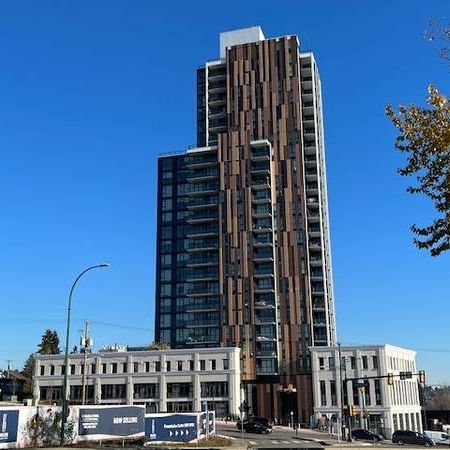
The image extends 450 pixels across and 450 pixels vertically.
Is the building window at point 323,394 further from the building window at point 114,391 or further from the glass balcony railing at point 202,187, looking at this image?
the glass balcony railing at point 202,187

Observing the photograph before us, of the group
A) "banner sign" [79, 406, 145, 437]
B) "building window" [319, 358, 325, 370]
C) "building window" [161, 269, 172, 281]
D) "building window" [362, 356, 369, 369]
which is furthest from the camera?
"building window" [161, 269, 172, 281]

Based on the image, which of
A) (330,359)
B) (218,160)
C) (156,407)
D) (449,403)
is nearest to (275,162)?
(218,160)

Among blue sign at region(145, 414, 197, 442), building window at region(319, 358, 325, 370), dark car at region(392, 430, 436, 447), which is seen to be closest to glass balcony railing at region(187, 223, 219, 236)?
building window at region(319, 358, 325, 370)

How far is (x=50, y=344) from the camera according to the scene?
12619cm

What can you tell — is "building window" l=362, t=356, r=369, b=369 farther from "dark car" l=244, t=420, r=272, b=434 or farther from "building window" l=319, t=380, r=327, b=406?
"dark car" l=244, t=420, r=272, b=434

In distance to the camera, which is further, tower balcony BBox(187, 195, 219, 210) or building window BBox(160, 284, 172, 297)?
building window BBox(160, 284, 172, 297)

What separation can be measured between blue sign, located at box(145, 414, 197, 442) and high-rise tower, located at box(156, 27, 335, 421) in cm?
6272

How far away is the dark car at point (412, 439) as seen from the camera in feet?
201

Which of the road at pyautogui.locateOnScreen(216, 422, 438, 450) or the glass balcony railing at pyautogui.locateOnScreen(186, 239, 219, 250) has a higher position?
the glass balcony railing at pyautogui.locateOnScreen(186, 239, 219, 250)

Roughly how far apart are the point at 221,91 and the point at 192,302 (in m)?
45.4

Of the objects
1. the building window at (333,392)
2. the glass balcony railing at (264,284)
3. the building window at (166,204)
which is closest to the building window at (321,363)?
the building window at (333,392)

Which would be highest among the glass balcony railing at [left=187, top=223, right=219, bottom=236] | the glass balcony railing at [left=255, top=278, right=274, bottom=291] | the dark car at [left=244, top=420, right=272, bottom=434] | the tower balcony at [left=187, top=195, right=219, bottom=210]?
the tower balcony at [left=187, top=195, right=219, bottom=210]

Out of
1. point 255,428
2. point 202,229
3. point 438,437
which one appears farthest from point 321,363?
point 202,229

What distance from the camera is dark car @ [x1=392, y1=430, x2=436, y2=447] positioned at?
61375 mm
